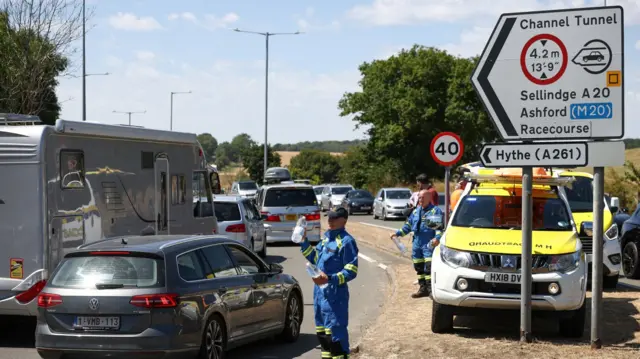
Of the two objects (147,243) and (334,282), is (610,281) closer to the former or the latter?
(334,282)

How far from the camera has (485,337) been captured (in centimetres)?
1125

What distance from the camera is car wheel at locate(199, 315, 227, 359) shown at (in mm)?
9461

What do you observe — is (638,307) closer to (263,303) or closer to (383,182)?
(263,303)

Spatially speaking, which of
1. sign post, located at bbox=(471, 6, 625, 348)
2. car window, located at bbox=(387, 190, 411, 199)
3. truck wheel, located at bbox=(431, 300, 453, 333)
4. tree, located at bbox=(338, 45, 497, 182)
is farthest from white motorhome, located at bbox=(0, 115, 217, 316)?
tree, located at bbox=(338, 45, 497, 182)

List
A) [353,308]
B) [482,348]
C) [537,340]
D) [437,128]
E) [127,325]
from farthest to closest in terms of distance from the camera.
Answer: [437,128] → [353,308] → [537,340] → [482,348] → [127,325]

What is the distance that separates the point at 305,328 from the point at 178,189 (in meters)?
4.32

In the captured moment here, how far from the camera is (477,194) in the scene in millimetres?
12656

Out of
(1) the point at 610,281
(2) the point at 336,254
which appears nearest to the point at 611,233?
(1) the point at 610,281

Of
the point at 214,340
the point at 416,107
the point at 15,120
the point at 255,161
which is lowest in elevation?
the point at 214,340

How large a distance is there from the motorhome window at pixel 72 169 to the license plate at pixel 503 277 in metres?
5.35

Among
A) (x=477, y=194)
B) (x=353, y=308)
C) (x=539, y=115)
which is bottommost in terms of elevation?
(x=353, y=308)

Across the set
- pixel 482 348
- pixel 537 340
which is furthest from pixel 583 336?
pixel 482 348

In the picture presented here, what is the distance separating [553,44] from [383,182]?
6516 cm

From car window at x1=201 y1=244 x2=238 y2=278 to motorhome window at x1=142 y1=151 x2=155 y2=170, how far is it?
14.6 ft
